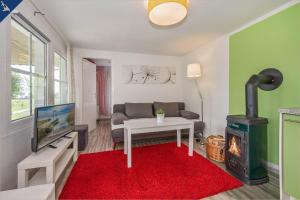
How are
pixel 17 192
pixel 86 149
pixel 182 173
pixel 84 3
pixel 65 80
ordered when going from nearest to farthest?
pixel 17 192 → pixel 84 3 → pixel 182 173 → pixel 86 149 → pixel 65 80

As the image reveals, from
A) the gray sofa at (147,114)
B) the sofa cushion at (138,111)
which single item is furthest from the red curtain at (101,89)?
the sofa cushion at (138,111)

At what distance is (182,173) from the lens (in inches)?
80.4

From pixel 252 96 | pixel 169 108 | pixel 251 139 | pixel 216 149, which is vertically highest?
pixel 252 96

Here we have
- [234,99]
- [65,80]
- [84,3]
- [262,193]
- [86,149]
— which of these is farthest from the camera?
[65,80]

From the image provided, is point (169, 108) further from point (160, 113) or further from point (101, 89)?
point (101, 89)

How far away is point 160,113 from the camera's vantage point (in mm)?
2537

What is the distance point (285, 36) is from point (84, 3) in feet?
8.91

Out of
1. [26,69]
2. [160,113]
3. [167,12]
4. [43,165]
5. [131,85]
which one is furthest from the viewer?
[131,85]

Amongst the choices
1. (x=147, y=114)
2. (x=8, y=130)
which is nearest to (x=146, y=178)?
(x=8, y=130)

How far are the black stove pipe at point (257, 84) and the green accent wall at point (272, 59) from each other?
0.08 meters

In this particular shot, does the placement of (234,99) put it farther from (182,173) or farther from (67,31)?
(67,31)

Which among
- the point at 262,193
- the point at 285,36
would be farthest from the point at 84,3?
the point at 262,193

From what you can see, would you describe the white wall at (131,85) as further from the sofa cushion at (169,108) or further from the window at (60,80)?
the sofa cushion at (169,108)

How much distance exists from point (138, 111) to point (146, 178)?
1.96 metres
